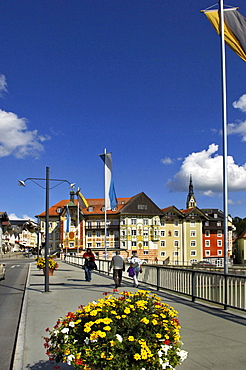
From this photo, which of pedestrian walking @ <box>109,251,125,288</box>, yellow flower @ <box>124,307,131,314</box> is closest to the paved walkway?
yellow flower @ <box>124,307,131,314</box>

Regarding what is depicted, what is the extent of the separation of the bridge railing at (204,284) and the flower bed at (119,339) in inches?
201

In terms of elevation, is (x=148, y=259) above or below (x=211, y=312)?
below

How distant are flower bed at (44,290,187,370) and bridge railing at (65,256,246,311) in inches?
201

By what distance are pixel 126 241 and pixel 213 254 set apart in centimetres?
2227

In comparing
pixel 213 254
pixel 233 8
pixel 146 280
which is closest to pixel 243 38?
pixel 233 8

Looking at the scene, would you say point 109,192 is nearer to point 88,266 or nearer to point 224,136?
point 88,266

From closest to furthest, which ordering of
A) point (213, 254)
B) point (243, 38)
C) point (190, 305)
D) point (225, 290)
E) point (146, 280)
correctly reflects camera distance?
point (225, 290), point (190, 305), point (243, 38), point (146, 280), point (213, 254)

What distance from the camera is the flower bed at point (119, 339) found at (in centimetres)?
400

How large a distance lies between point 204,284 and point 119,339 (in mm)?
7385

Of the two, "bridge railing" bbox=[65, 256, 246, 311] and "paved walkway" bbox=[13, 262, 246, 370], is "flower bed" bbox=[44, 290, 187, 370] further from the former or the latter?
"bridge railing" bbox=[65, 256, 246, 311]

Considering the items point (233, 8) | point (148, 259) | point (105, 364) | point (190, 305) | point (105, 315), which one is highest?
point (233, 8)

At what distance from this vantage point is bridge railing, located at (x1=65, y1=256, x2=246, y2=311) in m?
9.32

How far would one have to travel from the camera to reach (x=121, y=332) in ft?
13.9

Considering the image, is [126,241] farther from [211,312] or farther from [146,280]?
[211,312]
